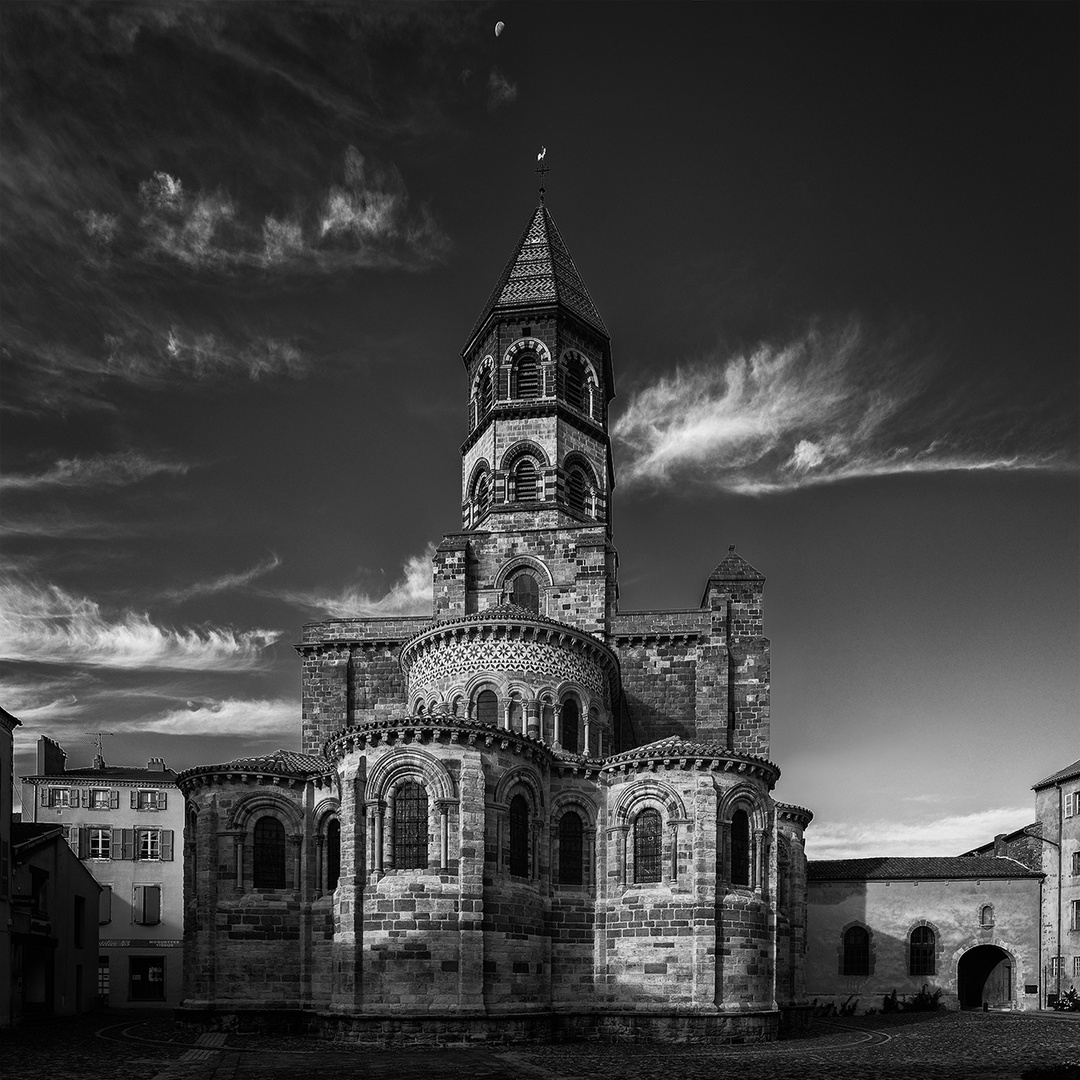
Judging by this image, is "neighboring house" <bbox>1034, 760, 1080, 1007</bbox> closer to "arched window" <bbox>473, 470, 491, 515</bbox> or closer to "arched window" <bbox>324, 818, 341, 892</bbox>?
"arched window" <bbox>473, 470, 491, 515</bbox>

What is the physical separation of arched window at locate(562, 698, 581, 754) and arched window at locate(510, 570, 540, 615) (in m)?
7.15

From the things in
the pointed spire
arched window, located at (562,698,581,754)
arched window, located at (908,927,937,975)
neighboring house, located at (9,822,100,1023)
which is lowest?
arched window, located at (908,927,937,975)

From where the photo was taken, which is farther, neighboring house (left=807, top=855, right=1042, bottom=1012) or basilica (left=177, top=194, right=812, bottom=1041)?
neighboring house (left=807, top=855, right=1042, bottom=1012)

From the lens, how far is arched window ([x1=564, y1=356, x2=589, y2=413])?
49594 mm

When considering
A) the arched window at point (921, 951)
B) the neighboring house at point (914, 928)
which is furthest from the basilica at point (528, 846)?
the arched window at point (921, 951)

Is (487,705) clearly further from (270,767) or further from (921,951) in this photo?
(921,951)

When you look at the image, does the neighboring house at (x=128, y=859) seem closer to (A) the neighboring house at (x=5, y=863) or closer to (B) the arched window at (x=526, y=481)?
(A) the neighboring house at (x=5, y=863)

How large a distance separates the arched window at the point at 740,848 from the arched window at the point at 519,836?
5949 millimetres

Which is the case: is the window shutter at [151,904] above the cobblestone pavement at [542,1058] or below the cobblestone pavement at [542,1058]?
below

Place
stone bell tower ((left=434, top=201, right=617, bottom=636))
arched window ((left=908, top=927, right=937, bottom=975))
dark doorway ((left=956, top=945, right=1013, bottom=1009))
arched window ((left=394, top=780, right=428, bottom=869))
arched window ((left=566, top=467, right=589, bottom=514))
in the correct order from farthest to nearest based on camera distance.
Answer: dark doorway ((left=956, top=945, right=1013, bottom=1009))
arched window ((left=566, top=467, right=589, bottom=514))
arched window ((left=908, top=927, right=937, bottom=975))
stone bell tower ((left=434, top=201, right=617, bottom=636))
arched window ((left=394, top=780, right=428, bottom=869))

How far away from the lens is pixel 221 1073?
74.1 feet

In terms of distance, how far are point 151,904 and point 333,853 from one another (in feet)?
77.5

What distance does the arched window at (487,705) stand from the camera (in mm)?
36844

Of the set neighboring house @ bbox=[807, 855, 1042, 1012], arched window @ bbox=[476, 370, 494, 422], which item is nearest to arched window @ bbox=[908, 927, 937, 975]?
neighboring house @ bbox=[807, 855, 1042, 1012]
